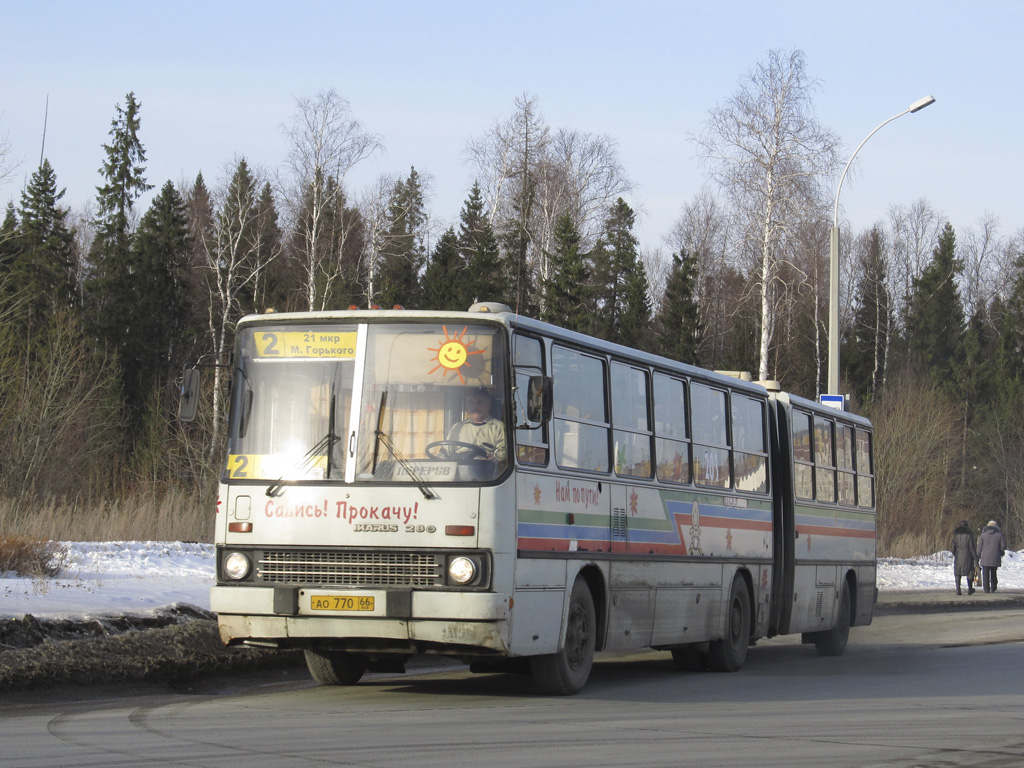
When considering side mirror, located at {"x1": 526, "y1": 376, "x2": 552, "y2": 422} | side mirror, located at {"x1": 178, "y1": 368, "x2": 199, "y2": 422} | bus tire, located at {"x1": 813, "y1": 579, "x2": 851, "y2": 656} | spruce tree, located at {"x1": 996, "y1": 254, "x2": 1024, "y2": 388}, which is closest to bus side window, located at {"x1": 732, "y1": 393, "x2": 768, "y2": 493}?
bus tire, located at {"x1": 813, "y1": 579, "x2": 851, "y2": 656}

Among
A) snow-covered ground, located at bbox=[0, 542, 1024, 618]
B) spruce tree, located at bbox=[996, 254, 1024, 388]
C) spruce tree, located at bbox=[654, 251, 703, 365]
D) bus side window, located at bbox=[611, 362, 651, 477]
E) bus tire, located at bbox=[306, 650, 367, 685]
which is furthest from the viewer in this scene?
spruce tree, located at bbox=[996, 254, 1024, 388]

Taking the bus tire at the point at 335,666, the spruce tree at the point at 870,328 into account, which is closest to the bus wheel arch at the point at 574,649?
the bus tire at the point at 335,666

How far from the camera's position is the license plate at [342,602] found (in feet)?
33.8

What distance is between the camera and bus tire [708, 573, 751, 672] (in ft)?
48.3

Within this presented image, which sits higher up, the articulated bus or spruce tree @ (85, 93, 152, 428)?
spruce tree @ (85, 93, 152, 428)

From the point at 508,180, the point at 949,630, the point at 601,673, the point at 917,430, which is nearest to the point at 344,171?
the point at 508,180

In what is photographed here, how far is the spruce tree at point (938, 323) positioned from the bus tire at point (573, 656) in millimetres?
70826

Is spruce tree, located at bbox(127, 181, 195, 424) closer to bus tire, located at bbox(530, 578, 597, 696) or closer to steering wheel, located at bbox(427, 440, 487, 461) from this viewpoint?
bus tire, located at bbox(530, 578, 597, 696)

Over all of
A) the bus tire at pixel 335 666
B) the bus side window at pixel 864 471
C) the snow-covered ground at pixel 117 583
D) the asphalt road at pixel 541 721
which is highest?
the bus side window at pixel 864 471

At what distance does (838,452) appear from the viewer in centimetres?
1877

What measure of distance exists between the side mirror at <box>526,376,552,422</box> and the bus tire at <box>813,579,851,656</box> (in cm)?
901

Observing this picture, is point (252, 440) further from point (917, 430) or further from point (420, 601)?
point (917, 430)

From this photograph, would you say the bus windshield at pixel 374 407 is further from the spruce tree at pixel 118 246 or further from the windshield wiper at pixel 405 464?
the spruce tree at pixel 118 246

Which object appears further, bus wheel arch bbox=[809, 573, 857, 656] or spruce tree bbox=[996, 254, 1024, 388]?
spruce tree bbox=[996, 254, 1024, 388]
